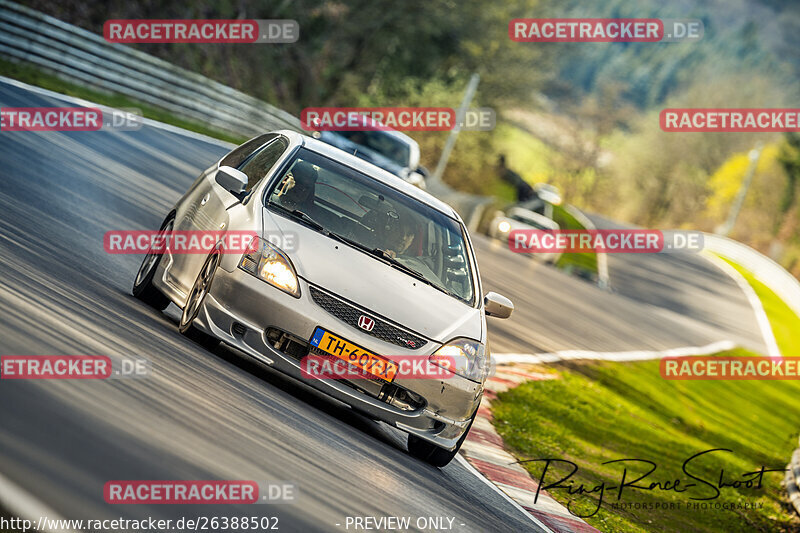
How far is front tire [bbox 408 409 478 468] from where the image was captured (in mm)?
8320

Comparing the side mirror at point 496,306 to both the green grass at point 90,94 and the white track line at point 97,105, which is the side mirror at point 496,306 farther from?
the green grass at point 90,94

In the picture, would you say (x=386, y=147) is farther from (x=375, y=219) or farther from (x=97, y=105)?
(x=375, y=219)

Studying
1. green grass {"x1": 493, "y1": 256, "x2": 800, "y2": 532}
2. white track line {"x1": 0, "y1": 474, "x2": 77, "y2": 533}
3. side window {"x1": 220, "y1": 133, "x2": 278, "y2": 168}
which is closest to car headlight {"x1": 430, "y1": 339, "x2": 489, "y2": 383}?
green grass {"x1": 493, "y1": 256, "x2": 800, "y2": 532}

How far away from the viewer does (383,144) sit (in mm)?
25234

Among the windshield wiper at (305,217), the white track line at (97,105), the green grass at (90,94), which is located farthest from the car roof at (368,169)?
the green grass at (90,94)

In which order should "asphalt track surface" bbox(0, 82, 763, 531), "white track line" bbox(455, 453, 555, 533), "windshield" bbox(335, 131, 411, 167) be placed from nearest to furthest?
"asphalt track surface" bbox(0, 82, 763, 531) < "white track line" bbox(455, 453, 555, 533) < "windshield" bbox(335, 131, 411, 167)

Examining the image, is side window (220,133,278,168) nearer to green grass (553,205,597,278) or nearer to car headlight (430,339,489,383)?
car headlight (430,339,489,383)

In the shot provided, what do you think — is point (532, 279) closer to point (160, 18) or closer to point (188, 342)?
point (160, 18)

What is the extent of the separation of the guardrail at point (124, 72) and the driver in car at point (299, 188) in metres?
17.4

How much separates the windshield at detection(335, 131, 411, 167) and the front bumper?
55.6 feet

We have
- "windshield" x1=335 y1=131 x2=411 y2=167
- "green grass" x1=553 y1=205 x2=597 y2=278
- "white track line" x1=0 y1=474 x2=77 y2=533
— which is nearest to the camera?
"white track line" x1=0 y1=474 x2=77 y2=533

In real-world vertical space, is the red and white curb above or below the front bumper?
below

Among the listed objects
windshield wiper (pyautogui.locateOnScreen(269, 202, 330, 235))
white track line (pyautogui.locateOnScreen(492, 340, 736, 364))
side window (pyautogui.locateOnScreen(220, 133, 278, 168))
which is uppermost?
side window (pyautogui.locateOnScreen(220, 133, 278, 168))

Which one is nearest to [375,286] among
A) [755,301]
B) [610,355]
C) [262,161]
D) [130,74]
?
[262,161]
